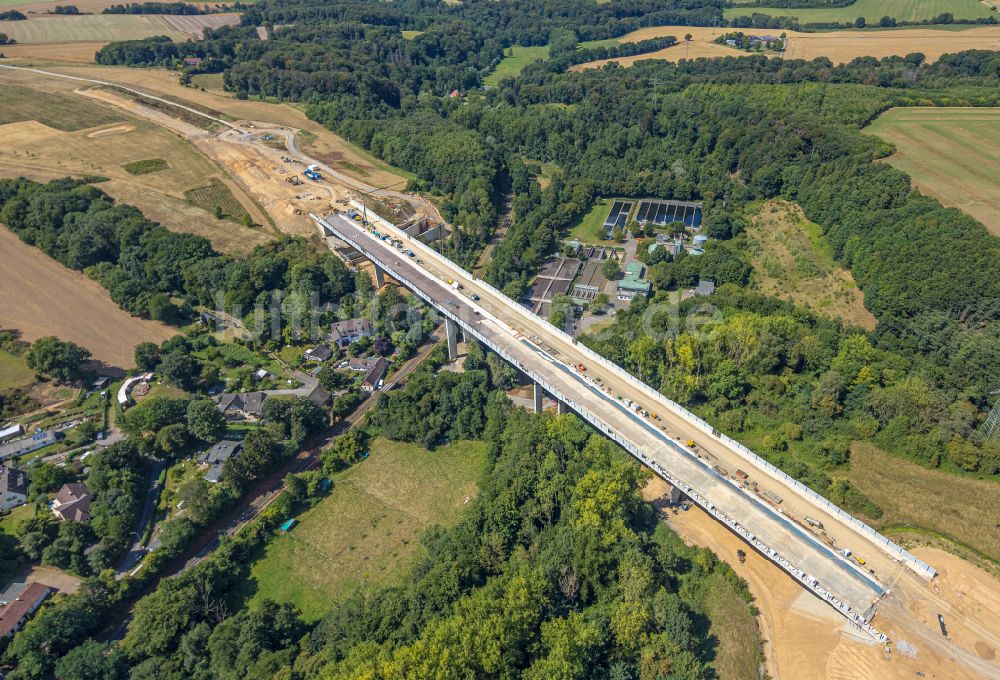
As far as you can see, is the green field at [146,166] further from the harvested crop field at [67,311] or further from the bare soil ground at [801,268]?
the bare soil ground at [801,268]

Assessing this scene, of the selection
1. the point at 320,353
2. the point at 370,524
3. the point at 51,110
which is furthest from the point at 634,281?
the point at 51,110

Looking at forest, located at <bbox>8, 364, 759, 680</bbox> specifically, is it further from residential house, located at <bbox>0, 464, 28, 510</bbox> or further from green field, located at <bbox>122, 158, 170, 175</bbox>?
green field, located at <bbox>122, 158, 170, 175</bbox>

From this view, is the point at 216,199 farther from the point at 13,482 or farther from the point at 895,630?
the point at 895,630

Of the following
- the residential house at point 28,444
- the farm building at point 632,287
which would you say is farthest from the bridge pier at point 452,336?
the residential house at point 28,444

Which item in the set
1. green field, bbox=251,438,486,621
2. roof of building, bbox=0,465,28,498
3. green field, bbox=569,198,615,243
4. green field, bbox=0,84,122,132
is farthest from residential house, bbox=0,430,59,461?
green field, bbox=0,84,122,132

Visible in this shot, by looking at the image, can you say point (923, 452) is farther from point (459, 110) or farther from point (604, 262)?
point (459, 110)
